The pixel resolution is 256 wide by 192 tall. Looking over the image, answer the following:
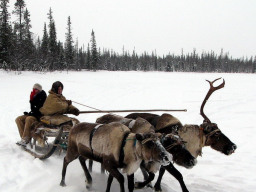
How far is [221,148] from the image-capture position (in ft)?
15.4

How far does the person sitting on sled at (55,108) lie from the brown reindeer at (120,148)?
73.8 inches

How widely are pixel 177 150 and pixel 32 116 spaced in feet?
15.1

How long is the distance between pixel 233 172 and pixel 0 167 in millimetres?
5686

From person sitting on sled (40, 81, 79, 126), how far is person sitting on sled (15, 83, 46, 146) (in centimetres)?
61

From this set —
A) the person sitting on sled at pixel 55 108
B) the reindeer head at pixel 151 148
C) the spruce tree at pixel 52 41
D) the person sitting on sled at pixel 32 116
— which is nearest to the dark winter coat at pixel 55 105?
the person sitting on sled at pixel 55 108

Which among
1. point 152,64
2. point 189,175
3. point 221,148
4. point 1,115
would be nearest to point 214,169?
point 189,175

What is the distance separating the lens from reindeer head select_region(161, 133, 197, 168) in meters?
4.01

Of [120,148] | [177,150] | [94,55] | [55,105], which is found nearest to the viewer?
[120,148]

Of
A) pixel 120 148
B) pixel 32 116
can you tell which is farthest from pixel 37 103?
pixel 120 148

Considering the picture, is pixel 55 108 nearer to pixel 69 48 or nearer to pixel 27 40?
pixel 27 40

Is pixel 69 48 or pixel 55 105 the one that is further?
pixel 69 48

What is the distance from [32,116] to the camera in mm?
6883

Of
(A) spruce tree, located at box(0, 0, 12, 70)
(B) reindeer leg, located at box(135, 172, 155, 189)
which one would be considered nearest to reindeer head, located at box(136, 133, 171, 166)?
(B) reindeer leg, located at box(135, 172, 155, 189)

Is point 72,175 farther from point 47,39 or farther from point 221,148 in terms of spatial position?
point 47,39
